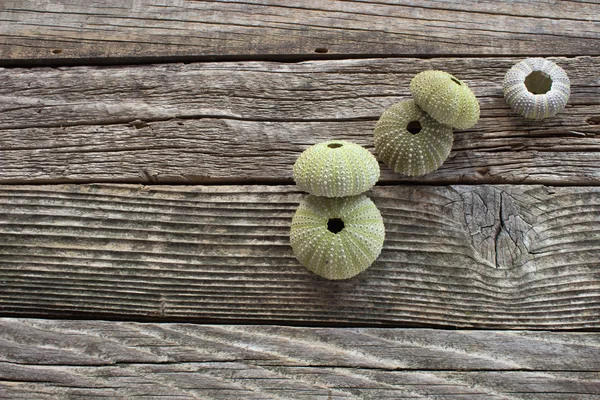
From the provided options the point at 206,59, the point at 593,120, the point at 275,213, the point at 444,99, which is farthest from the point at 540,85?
the point at 206,59

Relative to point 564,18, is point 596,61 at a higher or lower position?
lower

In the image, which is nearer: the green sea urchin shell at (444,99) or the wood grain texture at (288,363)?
the green sea urchin shell at (444,99)

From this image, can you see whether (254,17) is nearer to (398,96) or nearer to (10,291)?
(398,96)

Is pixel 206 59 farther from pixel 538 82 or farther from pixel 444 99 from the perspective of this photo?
pixel 538 82

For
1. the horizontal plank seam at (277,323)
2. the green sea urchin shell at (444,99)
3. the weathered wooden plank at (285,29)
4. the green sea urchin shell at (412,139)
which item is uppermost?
the weathered wooden plank at (285,29)

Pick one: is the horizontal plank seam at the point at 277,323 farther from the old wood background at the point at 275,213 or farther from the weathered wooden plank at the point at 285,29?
the weathered wooden plank at the point at 285,29

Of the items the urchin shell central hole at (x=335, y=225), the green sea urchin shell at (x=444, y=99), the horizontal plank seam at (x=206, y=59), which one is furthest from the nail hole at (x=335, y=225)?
the horizontal plank seam at (x=206, y=59)

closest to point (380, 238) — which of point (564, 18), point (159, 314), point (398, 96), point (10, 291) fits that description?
point (398, 96)
